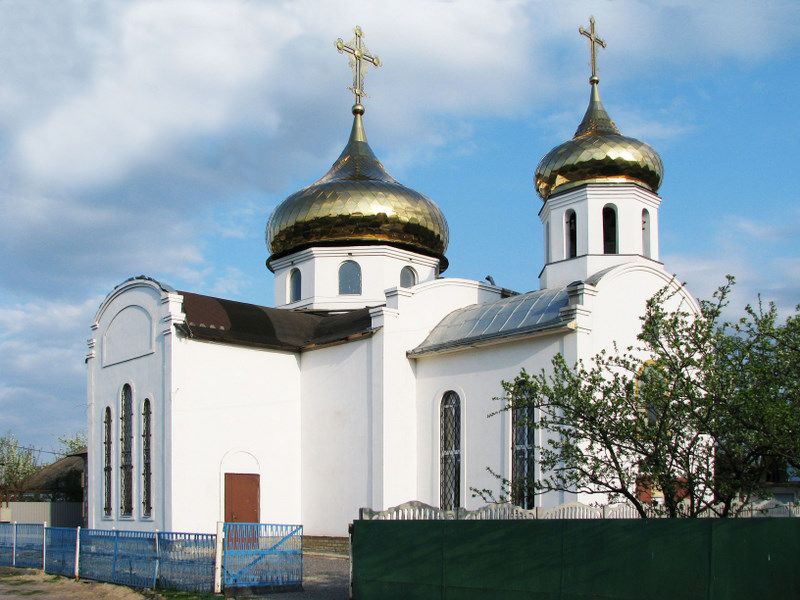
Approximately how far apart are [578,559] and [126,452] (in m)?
15.3

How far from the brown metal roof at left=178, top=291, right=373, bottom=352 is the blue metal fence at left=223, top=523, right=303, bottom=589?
683 cm

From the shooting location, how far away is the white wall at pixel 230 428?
20.8 metres

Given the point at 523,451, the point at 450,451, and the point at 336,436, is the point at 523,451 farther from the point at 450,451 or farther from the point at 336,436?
the point at 336,436

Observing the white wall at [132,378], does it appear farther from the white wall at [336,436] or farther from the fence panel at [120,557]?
the white wall at [336,436]

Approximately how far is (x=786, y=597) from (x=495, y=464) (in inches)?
424

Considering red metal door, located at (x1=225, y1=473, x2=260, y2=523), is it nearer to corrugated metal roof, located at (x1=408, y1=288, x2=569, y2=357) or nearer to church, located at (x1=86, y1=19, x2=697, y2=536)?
church, located at (x1=86, y1=19, x2=697, y2=536)

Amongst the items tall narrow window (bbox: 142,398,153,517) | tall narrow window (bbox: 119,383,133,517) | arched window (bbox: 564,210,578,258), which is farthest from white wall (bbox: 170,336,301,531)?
arched window (bbox: 564,210,578,258)

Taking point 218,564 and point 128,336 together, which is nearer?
point 218,564

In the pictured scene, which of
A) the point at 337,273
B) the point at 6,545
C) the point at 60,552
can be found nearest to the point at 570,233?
the point at 337,273

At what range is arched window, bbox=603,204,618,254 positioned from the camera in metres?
22.0

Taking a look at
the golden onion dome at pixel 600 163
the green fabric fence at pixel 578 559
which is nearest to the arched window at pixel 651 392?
the green fabric fence at pixel 578 559

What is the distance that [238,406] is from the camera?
21.8 meters

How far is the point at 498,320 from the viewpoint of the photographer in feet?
64.7

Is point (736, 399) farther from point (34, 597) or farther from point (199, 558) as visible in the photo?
point (34, 597)
